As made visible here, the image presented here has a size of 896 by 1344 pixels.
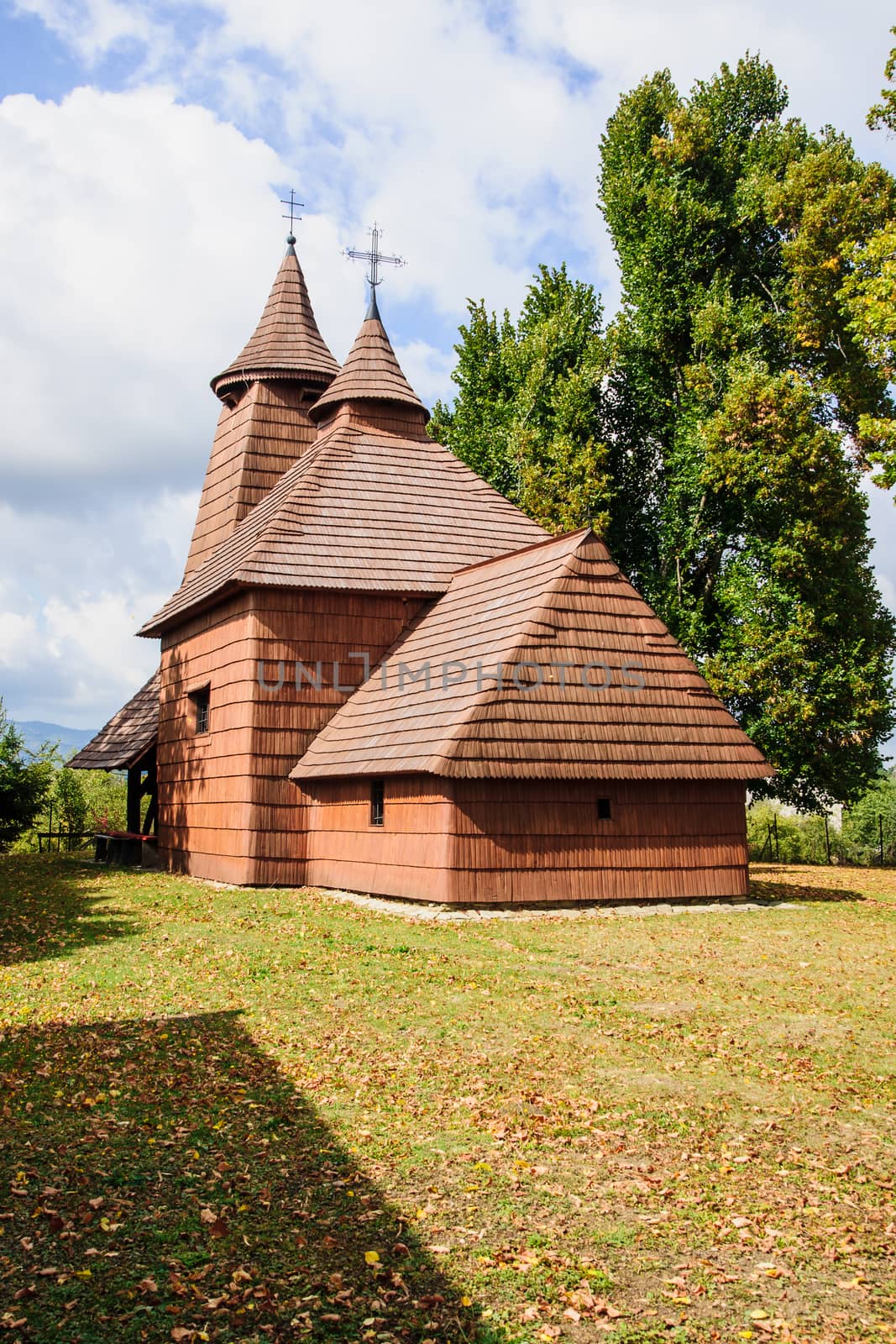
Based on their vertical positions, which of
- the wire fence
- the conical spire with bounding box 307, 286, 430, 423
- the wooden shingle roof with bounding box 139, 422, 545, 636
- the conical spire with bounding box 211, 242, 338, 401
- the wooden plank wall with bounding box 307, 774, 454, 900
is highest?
the conical spire with bounding box 211, 242, 338, 401

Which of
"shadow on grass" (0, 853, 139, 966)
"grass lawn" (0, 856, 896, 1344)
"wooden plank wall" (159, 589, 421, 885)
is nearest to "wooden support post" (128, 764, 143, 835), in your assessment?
"shadow on grass" (0, 853, 139, 966)

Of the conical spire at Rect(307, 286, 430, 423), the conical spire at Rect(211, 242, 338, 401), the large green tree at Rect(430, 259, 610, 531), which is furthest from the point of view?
the large green tree at Rect(430, 259, 610, 531)

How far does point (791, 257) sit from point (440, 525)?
14.8 metres

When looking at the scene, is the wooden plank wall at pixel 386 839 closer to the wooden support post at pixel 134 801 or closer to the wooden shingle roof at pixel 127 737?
the wooden shingle roof at pixel 127 737

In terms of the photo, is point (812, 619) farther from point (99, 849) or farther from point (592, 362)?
point (99, 849)

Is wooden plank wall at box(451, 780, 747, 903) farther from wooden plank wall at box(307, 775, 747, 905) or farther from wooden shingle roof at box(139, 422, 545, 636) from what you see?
wooden shingle roof at box(139, 422, 545, 636)

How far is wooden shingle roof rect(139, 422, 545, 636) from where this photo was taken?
20.1 m

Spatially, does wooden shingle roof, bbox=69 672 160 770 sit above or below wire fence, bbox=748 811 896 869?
above

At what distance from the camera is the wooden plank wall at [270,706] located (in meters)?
19.7

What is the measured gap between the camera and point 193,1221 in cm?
536

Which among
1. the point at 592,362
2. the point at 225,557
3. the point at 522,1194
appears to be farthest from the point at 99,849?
the point at 522,1194

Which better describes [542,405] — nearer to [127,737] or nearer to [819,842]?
[127,737]

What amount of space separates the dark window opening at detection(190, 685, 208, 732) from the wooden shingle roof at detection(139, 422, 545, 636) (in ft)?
5.75

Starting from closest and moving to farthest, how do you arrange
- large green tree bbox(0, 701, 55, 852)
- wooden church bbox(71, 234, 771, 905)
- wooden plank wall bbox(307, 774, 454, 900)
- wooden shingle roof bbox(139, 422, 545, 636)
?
1. wooden plank wall bbox(307, 774, 454, 900)
2. wooden church bbox(71, 234, 771, 905)
3. wooden shingle roof bbox(139, 422, 545, 636)
4. large green tree bbox(0, 701, 55, 852)
